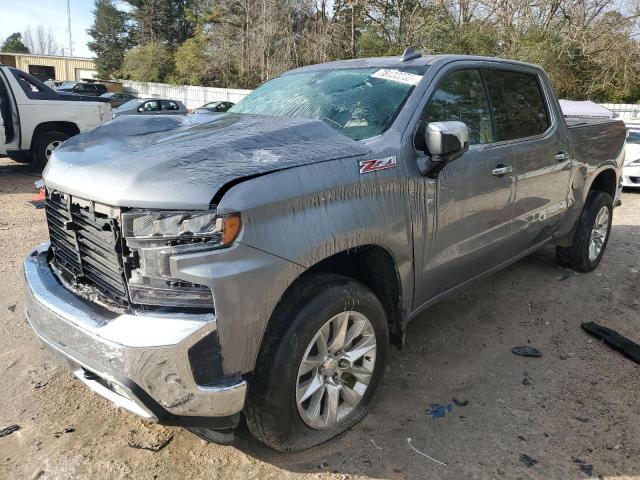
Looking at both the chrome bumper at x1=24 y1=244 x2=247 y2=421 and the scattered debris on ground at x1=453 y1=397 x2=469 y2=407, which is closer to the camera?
the chrome bumper at x1=24 y1=244 x2=247 y2=421

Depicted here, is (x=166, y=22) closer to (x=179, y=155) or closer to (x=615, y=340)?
(x=615, y=340)

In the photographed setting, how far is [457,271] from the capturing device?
3.40 meters

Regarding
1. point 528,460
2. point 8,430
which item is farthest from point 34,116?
point 528,460

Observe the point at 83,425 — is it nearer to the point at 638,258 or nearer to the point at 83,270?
the point at 83,270

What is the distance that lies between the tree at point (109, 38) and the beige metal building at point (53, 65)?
3.49 meters

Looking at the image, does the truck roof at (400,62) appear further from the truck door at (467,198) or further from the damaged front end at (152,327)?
the damaged front end at (152,327)

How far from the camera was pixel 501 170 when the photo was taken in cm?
353

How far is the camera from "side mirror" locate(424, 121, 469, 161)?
9.09 feet

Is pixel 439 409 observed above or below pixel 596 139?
below

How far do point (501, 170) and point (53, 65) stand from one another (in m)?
65.0

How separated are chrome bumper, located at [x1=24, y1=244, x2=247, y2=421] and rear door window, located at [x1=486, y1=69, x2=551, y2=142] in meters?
2.53

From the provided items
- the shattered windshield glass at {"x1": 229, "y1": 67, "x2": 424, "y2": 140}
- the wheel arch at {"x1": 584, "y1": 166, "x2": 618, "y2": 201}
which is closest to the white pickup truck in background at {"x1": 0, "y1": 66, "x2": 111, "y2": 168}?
the shattered windshield glass at {"x1": 229, "y1": 67, "x2": 424, "y2": 140}

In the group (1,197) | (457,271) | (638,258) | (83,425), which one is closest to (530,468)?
(457,271)

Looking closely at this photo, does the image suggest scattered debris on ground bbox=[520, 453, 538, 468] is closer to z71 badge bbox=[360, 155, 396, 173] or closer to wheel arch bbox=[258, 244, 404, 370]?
wheel arch bbox=[258, 244, 404, 370]
